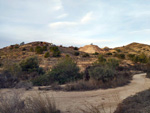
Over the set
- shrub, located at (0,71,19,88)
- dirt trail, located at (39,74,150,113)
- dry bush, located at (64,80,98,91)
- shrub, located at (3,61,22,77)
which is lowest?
dirt trail, located at (39,74,150,113)

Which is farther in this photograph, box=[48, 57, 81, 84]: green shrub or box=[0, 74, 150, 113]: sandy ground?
box=[48, 57, 81, 84]: green shrub

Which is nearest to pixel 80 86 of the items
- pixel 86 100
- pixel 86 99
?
pixel 86 99

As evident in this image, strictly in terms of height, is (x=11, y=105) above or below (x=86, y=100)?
above

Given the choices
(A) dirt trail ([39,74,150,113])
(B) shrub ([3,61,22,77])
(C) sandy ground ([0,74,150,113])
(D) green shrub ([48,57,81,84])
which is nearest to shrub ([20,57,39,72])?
(B) shrub ([3,61,22,77])

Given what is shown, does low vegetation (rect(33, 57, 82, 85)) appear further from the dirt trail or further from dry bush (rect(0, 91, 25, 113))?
dry bush (rect(0, 91, 25, 113))

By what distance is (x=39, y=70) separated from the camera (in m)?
21.4

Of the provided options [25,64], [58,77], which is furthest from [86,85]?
[25,64]

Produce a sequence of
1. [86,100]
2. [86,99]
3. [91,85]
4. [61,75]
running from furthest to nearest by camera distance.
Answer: [61,75] < [91,85] < [86,99] < [86,100]

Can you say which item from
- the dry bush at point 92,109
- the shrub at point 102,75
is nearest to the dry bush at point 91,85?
the shrub at point 102,75

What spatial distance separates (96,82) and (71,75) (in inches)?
188

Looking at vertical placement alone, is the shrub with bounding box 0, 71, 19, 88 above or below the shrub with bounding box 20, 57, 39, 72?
below

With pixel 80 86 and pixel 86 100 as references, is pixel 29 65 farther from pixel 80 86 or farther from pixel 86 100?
pixel 86 100

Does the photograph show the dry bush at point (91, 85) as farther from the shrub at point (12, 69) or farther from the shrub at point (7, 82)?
the shrub at point (12, 69)

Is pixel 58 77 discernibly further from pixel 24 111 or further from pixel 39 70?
pixel 24 111
